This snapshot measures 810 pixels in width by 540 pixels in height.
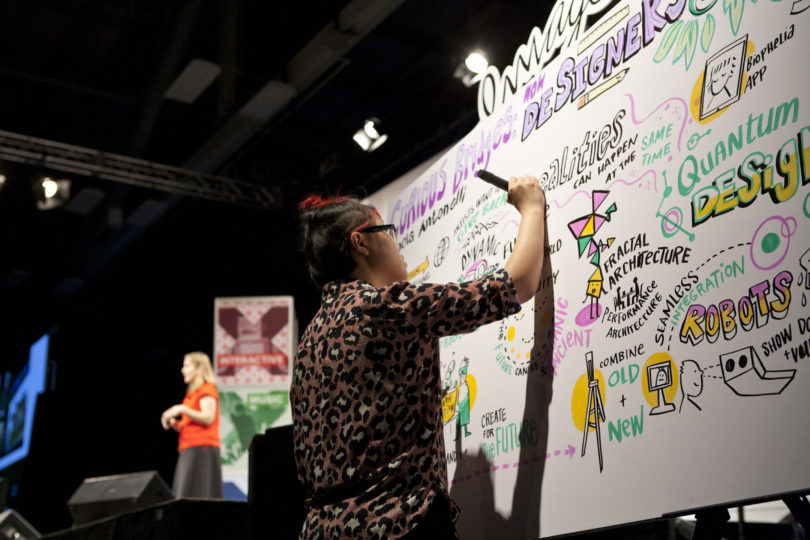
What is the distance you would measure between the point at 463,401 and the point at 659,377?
2.84ft

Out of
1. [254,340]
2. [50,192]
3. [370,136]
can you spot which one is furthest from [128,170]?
[370,136]

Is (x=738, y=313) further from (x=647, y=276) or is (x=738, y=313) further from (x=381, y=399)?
(x=381, y=399)

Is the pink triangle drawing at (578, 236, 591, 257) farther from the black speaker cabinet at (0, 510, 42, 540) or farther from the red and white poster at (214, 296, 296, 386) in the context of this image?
the red and white poster at (214, 296, 296, 386)

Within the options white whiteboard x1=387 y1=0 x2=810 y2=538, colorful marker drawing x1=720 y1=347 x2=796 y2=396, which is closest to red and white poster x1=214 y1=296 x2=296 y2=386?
white whiteboard x1=387 y1=0 x2=810 y2=538

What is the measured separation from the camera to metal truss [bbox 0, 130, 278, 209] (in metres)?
7.32

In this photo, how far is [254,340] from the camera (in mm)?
7938

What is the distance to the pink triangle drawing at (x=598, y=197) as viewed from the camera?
6.24 feet

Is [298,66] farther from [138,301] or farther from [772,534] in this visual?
[138,301]

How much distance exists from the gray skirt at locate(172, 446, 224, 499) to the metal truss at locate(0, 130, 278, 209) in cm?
339

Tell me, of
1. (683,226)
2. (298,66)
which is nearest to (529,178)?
(683,226)

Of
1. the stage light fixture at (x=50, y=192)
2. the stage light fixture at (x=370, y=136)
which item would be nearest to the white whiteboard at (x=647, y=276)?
the stage light fixture at (x=370, y=136)

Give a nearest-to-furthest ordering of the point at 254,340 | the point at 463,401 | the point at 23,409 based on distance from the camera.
Result: the point at 463,401, the point at 254,340, the point at 23,409

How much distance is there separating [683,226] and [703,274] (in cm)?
13

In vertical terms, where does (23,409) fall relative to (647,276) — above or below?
below
